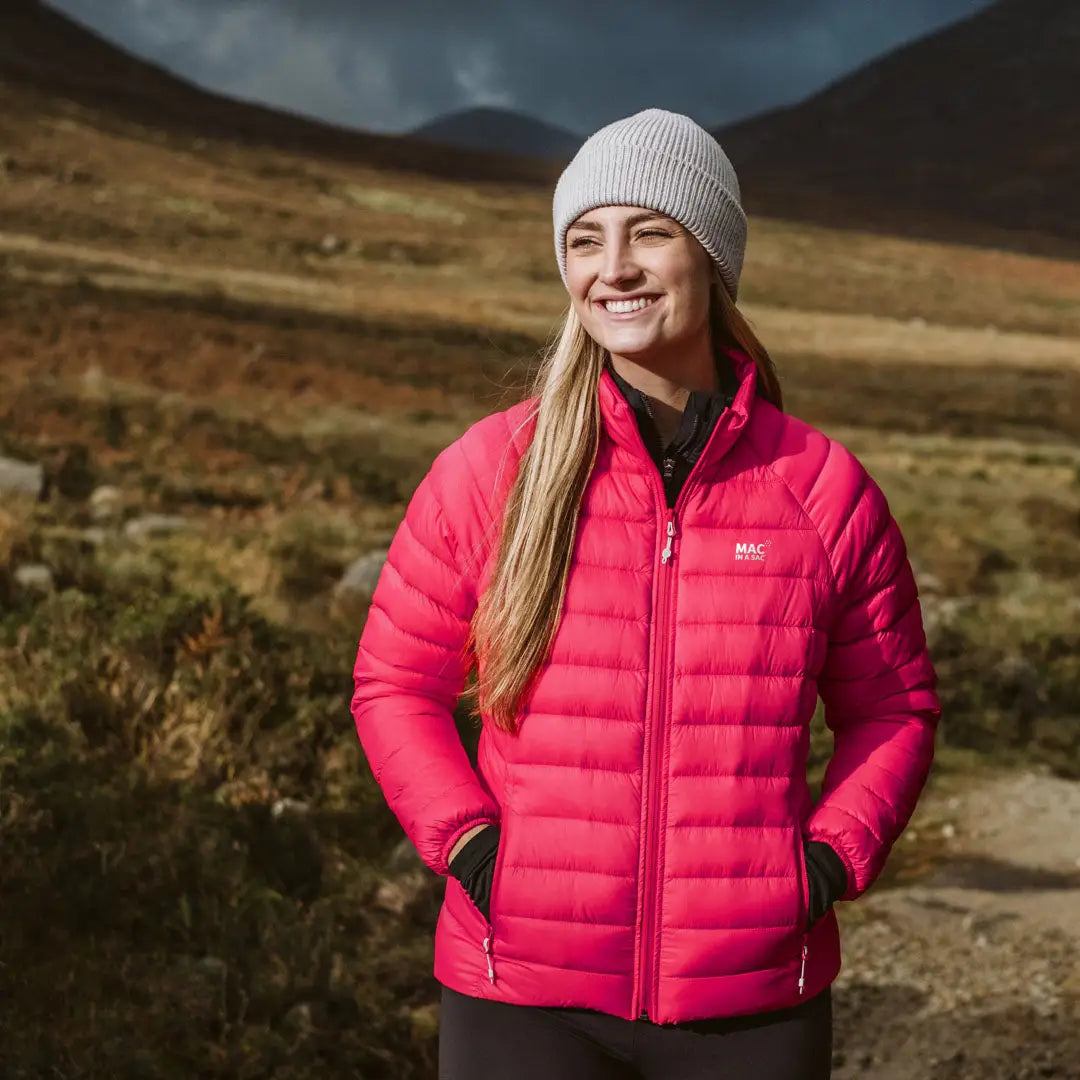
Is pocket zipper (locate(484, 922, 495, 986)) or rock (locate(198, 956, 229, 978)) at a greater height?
pocket zipper (locate(484, 922, 495, 986))

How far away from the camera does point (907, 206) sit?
186 feet

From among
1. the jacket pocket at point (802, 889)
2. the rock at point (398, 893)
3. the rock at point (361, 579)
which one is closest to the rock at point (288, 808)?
the rock at point (398, 893)

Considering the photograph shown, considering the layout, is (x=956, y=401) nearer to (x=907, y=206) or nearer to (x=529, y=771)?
(x=529, y=771)

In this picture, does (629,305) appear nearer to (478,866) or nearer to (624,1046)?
(478,866)

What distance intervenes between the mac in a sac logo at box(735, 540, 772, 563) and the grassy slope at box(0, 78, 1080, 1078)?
229 cm

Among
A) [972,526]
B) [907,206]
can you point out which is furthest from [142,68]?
[972,526]

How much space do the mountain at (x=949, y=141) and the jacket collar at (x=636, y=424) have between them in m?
46.5

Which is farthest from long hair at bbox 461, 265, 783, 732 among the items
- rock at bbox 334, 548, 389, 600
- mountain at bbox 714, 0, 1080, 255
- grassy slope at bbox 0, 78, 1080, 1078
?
mountain at bbox 714, 0, 1080, 255

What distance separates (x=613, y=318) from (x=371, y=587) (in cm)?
604

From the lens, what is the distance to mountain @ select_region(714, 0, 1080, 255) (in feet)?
174

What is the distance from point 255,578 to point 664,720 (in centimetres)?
618

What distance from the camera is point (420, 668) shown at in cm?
222

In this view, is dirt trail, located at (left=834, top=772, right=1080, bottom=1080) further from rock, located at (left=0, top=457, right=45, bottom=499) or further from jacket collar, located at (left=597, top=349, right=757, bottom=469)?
rock, located at (left=0, top=457, right=45, bottom=499)

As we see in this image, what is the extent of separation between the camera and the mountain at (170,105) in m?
43.2
